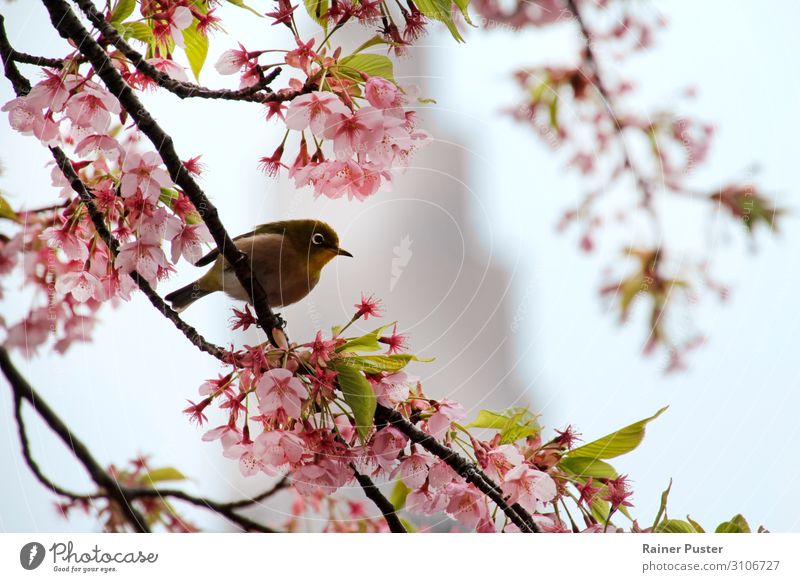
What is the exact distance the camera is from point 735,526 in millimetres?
482

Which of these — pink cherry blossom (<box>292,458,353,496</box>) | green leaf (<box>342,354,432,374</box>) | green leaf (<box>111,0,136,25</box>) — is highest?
A: green leaf (<box>111,0,136,25</box>)

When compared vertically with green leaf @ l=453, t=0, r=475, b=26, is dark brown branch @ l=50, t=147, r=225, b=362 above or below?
below

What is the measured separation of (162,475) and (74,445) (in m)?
0.06

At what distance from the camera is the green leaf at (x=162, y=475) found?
1.61 feet

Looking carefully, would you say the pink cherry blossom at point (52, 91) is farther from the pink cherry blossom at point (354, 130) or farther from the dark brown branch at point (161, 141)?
the pink cherry blossom at point (354, 130)

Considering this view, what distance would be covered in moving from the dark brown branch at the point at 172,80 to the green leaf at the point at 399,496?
263 millimetres

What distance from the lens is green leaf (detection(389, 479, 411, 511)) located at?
0.47 meters

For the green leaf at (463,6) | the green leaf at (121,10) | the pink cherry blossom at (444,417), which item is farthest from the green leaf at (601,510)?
the green leaf at (121,10)

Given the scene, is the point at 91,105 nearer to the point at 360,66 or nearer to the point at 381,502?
the point at 360,66

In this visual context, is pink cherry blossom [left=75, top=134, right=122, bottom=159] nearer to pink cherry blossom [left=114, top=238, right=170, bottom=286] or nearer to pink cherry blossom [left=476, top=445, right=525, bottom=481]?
pink cherry blossom [left=114, top=238, right=170, bottom=286]

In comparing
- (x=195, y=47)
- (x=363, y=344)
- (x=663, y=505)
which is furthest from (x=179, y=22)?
(x=663, y=505)

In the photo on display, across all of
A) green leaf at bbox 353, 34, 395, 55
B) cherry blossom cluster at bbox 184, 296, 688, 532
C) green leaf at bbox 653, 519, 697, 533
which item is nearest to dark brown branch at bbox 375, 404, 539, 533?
cherry blossom cluster at bbox 184, 296, 688, 532
